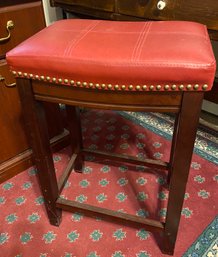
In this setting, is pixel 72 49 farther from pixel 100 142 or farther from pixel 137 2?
pixel 100 142

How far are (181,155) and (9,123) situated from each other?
2.19ft

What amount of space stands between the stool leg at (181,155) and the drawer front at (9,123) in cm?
63

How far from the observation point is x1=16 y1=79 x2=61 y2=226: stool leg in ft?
2.15

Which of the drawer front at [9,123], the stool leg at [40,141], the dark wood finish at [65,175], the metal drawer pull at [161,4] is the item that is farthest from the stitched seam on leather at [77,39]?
the dark wood finish at [65,175]

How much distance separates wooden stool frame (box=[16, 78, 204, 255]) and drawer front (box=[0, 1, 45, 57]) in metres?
0.33

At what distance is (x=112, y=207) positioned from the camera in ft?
3.10

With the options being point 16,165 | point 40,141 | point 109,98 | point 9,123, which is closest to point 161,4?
point 109,98

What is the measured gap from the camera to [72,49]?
22.7 inches

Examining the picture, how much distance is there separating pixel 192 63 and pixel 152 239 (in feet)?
1.86

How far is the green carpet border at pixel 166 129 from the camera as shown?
45.6 inches

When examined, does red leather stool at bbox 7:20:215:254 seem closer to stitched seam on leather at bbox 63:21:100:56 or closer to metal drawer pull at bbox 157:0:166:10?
stitched seam on leather at bbox 63:21:100:56

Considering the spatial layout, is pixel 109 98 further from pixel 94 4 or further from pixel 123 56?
pixel 94 4

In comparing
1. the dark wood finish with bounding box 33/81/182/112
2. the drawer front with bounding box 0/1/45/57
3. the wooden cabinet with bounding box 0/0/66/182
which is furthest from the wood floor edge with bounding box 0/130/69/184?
the dark wood finish with bounding box 33/81/182/112

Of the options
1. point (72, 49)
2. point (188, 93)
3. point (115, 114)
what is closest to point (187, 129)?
point (188, 93)
